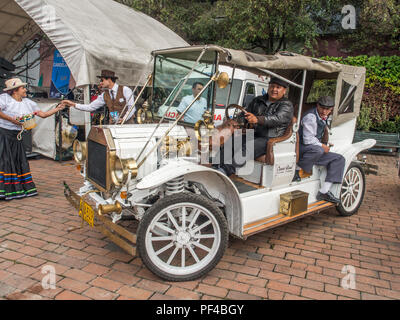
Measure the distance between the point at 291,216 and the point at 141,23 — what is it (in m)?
7.97

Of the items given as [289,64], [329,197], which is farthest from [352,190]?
[289,64]

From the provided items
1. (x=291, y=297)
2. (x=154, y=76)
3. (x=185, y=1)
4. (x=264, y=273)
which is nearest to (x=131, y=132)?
(x=154, y=76)

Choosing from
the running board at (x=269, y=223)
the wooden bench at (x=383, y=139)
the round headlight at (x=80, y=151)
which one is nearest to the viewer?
the running board at (x=269, y=223)

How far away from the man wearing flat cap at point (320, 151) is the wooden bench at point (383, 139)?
6.72 m

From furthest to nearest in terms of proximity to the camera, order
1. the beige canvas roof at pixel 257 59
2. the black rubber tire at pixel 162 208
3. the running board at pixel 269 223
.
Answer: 1. the running board at pixel 269 223
2. the beige canvas roof at pixel 257 59
3. the black rubber tire at pixel 162 208

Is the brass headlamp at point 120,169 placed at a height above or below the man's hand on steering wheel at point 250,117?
below

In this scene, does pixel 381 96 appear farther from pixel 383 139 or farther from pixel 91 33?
pixel 91 33

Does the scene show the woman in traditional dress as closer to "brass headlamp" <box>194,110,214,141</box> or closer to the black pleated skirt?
the black pleated skirt

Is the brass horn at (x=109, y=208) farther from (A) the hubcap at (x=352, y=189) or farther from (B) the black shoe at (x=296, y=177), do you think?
(A) the hubcap at (x=352, y=189)

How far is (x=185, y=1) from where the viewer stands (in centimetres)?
1405

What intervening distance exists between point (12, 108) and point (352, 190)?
515 cm

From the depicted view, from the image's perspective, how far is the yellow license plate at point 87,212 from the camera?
3.11 metres

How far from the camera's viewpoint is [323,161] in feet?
14.7

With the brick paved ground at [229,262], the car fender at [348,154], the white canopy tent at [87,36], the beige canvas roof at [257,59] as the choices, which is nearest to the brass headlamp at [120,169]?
the brick paved ground at [229,262]
